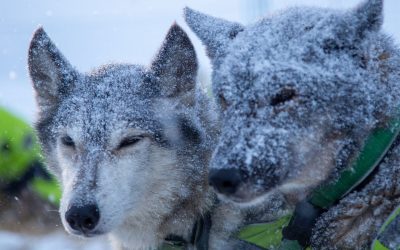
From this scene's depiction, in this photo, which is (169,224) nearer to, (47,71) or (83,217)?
(83,217)

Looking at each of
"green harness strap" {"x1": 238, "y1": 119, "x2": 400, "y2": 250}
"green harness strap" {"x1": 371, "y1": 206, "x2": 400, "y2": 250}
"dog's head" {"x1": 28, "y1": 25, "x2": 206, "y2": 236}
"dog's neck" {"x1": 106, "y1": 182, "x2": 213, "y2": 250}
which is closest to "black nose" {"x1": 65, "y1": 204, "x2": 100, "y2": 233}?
"dog's head" {"x1": 28, "y1": 25, "x2": 206, "y2": 236}

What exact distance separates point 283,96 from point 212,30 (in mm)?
589

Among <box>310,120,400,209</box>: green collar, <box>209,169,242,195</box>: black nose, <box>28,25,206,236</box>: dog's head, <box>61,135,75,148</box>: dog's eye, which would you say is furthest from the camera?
<box>61,135,75,148</box>: dog's eye

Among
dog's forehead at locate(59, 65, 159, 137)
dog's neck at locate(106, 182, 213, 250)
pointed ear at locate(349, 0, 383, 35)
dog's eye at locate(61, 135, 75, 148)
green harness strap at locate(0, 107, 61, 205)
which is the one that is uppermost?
pointed ear at locate(349, 0, 383, 35)

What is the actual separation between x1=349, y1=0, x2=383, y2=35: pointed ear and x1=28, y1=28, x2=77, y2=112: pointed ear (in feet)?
5.05

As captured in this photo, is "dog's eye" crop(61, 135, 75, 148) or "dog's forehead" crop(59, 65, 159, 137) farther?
"dog's eye" crop(61, 135, 75, 148)

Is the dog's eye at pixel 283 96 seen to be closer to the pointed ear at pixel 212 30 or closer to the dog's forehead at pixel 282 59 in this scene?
the dog's forehead at pixel 282 59

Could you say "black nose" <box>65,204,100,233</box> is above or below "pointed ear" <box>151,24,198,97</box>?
below

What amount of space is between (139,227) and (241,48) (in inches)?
44.2

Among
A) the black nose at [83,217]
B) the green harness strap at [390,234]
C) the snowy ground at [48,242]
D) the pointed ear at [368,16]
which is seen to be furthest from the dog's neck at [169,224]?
the snowy ground at [48,242]

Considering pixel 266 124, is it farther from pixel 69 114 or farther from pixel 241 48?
pixel 69 114

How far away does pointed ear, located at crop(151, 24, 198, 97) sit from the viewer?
2.74m

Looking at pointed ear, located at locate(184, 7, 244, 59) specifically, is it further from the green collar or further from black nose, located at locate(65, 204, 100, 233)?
black nose, located at locate(65, 204, 100, 233)

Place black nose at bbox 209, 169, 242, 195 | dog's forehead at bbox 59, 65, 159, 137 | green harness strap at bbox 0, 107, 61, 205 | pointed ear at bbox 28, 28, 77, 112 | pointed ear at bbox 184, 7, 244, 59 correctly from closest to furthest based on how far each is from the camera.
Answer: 1. black nose at bbox 209, 169, 242, 195
2. pointed ear at bbox 184, 7, 244, 59
3. dog's forehead at bbox 59, 65, 159, 137
4. pointed ear at bbox 28, 28, 77, 112
5. green harness strap at bbox 0, 107, 61, 205
